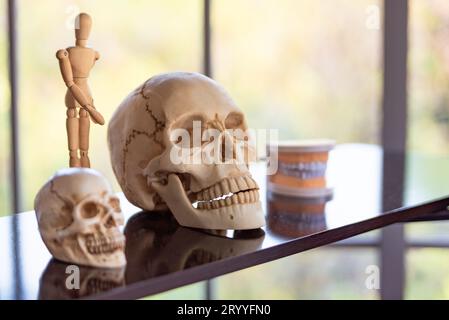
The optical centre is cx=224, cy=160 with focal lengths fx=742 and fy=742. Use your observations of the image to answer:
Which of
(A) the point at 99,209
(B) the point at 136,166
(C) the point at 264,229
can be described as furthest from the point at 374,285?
(A) the point at 99,209

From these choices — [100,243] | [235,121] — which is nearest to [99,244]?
[100,243]

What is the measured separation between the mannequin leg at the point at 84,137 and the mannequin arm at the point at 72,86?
0.02 m

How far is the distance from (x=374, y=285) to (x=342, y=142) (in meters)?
1.67

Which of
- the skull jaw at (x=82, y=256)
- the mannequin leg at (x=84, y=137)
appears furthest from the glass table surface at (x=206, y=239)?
the mannequin leg at (x=84, y=137)

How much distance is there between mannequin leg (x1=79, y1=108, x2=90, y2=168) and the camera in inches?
44.4

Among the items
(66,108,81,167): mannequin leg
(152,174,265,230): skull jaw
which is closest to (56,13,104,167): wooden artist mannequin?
(66,108,81,167): mannequin leg

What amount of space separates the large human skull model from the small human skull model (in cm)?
19

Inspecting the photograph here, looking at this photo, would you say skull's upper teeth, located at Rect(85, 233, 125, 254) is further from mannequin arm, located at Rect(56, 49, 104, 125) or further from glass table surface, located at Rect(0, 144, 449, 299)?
mannequin arm, located at Rect(56, 49, 104, 125)

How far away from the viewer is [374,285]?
1.33 m

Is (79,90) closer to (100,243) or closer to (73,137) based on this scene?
(73,137)

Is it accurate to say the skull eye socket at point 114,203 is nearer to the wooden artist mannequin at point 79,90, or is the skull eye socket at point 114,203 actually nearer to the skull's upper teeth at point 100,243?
the skull's upper teeth at point 100,243

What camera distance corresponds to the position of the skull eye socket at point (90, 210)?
966mm

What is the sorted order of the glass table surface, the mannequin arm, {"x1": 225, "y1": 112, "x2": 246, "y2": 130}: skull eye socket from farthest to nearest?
{"x1": 225, "y1": 112, "x2": 246, "y2": 130}: skull eye socket
the mannequin arm
the glass table surface

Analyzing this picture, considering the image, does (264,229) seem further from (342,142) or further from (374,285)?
(342,142)
